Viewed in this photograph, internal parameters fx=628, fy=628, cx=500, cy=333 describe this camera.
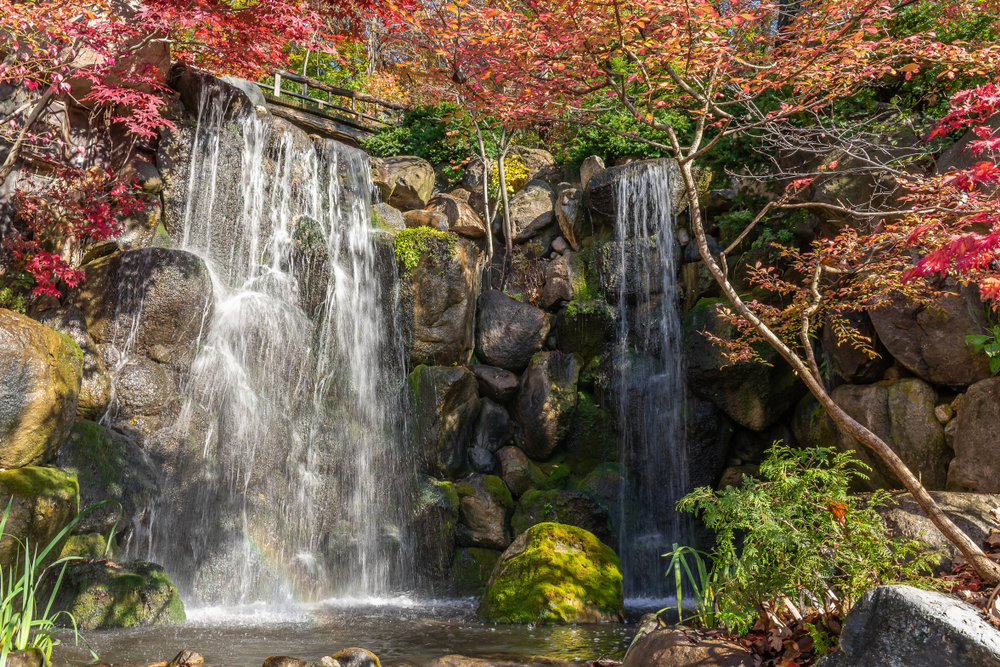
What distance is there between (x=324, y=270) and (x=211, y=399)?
299cm

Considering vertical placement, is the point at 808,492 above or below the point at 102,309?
below

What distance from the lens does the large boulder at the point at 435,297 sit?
10.8 meters

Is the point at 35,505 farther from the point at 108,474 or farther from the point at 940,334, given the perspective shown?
the point at 940,334

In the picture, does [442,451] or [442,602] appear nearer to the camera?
[442,602]

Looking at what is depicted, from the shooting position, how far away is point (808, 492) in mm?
3625

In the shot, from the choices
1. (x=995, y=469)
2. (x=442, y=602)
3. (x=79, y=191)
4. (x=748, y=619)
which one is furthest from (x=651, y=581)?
(x=79, y=191)

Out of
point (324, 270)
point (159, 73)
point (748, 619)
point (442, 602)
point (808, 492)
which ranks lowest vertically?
point (442, 602)

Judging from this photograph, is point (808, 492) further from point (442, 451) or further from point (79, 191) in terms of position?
point (79, 191)

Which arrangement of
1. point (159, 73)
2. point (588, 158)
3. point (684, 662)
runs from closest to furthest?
point (684, 662), point (159, 73), point (588, 158)

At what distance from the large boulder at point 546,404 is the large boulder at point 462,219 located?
3682mm

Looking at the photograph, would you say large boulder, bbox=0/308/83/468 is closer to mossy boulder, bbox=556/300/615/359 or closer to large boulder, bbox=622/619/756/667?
large boulder, bbox=622/619/756/667

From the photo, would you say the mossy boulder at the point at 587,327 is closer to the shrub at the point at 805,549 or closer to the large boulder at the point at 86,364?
the large boulder at the point at 86,364

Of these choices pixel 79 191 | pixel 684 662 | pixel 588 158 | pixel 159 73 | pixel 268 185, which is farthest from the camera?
pixel 588 158

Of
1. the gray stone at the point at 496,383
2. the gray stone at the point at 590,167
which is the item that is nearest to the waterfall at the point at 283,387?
the gray stone at the point at 496,383
